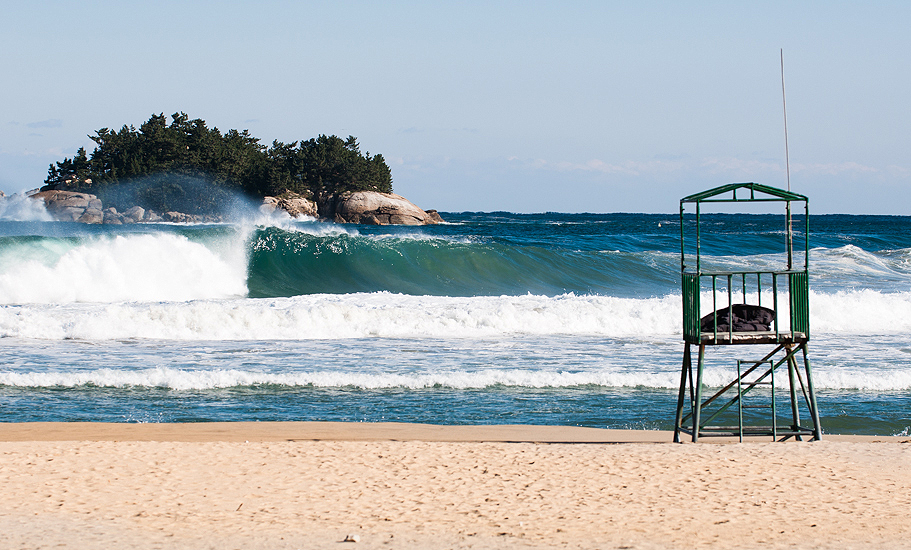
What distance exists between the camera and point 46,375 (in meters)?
10.2

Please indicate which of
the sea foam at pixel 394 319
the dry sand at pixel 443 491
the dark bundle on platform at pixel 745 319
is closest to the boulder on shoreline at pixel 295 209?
the sea foam at pixel 394 319

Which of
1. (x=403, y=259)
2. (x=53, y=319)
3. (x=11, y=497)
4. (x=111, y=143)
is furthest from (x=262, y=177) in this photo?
(x=11, y=497)

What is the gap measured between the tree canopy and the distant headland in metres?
0.09

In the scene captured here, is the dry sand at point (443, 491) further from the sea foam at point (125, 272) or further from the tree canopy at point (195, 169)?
the tree canopy at point (195, 169)

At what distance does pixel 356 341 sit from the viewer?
13805mm

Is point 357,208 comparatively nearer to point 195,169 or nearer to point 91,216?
point 195,169

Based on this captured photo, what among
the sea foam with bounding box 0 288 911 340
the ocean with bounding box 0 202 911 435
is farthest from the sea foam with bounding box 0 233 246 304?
the sea foam with bounding box 0 288 911 340

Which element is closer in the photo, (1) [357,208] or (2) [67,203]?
(2) [67,203]

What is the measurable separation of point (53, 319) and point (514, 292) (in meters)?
13.9

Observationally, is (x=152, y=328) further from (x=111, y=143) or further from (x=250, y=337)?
(x=111, y=143)

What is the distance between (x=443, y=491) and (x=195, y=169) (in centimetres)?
7150

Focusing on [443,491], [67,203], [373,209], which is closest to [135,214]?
[67,203]

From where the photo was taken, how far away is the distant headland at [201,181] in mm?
69250

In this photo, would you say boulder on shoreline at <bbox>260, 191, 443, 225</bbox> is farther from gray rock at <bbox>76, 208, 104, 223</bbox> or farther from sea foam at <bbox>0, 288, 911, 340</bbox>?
sea foam at <bbox>0, 288, 911, 340</bbox>
